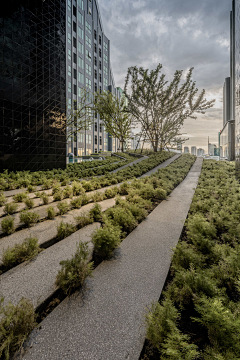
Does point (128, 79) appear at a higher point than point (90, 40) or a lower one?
lower

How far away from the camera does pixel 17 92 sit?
12531 millimetres

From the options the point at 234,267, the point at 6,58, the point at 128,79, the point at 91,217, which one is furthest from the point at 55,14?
the point at 234,267

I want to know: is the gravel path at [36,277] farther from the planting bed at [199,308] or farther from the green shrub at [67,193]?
the green shrub at [67,193]

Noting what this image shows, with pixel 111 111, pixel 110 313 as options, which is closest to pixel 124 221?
pixel 110 313

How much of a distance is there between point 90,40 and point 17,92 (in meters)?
47.3

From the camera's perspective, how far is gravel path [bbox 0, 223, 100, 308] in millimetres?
2463

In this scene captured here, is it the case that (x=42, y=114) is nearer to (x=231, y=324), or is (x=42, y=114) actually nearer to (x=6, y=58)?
(x=6, y=58)

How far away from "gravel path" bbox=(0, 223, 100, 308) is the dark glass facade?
11.5 m

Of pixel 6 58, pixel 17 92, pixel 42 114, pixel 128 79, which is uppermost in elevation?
pixel 128 79

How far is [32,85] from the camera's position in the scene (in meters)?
13.5

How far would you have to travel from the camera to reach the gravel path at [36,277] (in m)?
2.46

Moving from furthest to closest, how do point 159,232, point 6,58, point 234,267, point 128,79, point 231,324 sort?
point 128,79
point 6,58
point 159,232
point 234,267
point 231,324

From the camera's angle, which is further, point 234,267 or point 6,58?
point 6,58

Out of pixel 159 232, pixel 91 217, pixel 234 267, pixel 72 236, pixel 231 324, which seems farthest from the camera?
pixel 91 217
